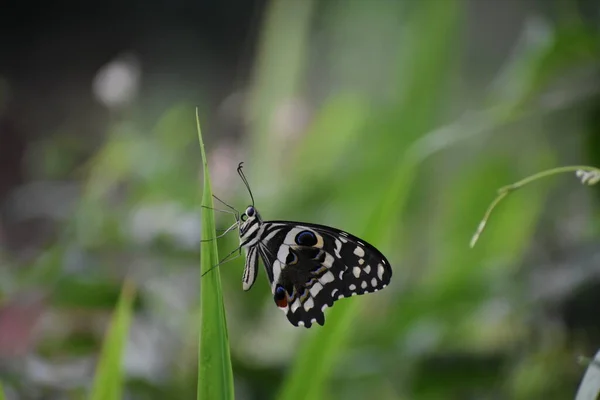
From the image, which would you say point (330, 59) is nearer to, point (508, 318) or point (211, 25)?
point (211, 25)

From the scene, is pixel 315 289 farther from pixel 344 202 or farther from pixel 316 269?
pixel 344 202

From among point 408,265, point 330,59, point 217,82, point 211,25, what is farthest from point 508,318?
A: point 211,25

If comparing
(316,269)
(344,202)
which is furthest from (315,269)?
(344,202)

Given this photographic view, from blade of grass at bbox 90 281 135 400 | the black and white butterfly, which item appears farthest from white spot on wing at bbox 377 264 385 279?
blade of grass at bbox 90 281 135 400

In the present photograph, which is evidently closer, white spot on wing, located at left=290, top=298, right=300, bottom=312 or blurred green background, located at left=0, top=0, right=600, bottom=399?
white spot on wing, located at left=290, top=298, right=300, bottom=312

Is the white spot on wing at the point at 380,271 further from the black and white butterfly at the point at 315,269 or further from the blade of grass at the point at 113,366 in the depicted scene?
the blade of grass at the point at 113,366

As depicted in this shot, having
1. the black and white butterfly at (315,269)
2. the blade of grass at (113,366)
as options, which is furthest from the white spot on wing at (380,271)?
the blade of grass at (113,366)

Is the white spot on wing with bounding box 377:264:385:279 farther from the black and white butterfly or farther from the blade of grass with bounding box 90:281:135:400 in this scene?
the blade of grass with bounding box 90:281:135:400
